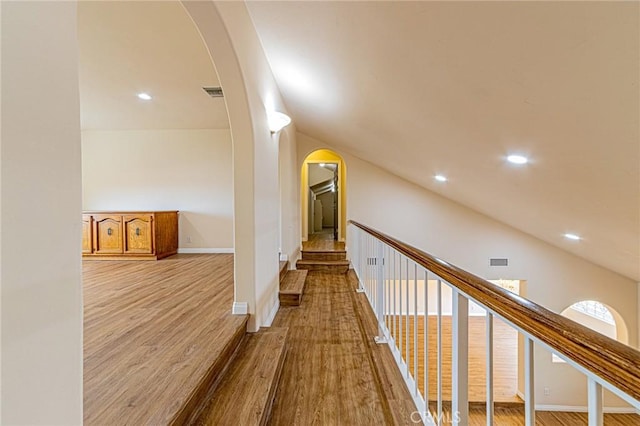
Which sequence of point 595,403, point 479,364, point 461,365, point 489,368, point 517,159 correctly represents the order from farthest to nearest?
1. point 479,364
2. point 517,159
3. point 461,365
4. point 489,368
5. point 595,403

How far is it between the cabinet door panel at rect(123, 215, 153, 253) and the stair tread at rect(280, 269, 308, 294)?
257 centimetres

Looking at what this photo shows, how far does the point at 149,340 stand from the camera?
2100mm

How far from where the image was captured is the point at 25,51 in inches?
24.0

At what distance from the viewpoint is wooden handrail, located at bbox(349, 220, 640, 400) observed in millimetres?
476

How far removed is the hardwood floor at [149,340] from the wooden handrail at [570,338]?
1.35 meters

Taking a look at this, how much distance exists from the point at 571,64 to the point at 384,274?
1.74m

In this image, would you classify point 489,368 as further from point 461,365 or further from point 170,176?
point 170,176

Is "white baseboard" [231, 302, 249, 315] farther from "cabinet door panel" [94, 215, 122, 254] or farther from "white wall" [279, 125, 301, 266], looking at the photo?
"cabinet door panel" [94, 215, 122, 254]

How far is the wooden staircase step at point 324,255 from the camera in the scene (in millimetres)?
5898

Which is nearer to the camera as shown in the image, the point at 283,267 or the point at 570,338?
the point at 570,338

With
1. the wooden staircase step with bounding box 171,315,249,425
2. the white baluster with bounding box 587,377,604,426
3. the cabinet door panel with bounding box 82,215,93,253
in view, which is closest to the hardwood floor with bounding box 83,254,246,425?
the wooden staircase step with bounding box 171,315,249,425

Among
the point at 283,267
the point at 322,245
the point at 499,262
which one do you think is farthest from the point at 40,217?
the point at 499,262

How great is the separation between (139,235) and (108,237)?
55 cm

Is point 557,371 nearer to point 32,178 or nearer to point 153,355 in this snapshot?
point 153,355
